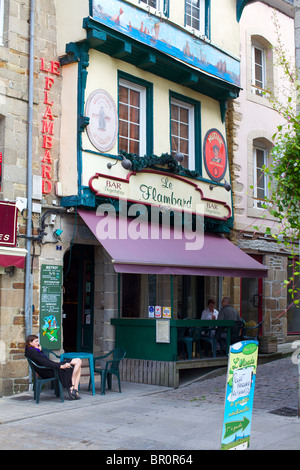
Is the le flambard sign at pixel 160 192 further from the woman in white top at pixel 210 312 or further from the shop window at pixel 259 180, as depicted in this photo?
the woman in white top at pixel 210 312

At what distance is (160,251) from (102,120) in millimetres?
2687

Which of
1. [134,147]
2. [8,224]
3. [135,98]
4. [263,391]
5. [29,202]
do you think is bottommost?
[263,391]

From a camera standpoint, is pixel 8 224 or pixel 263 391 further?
pixel 263 391

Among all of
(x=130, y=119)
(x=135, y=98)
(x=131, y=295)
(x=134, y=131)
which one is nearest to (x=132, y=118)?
(x=130, y=119)

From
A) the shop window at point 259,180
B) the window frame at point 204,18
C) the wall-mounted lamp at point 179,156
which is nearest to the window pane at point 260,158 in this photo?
the shop window at point 259,180

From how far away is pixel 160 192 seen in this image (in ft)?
41.5

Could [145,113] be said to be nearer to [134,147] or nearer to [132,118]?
[132,118]

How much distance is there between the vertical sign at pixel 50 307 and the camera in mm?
10672

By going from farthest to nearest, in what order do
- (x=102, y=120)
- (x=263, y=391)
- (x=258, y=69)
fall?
(x=258, y=69), (x=102, y=120), (x=263, y=391)

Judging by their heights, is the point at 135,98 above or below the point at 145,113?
above

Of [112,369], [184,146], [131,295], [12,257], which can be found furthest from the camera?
[184,146]

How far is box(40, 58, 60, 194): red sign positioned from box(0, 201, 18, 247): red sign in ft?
3.17

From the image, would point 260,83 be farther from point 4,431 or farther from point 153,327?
point 4,431

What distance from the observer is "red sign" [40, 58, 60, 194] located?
11.0 m
